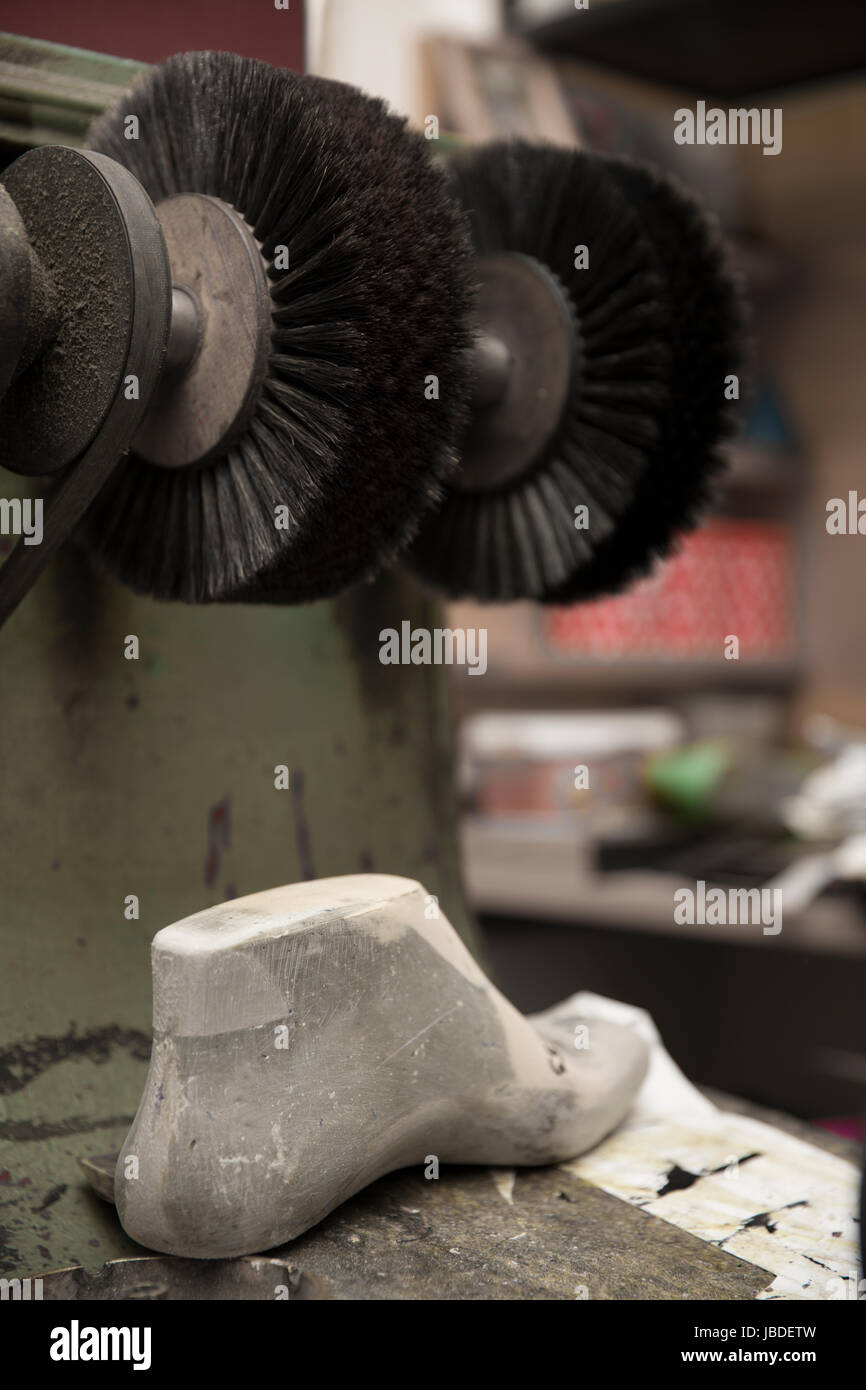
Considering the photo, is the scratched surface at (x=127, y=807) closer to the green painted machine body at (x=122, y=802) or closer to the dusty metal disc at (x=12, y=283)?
the green painted machine body at (x=122, y=802)

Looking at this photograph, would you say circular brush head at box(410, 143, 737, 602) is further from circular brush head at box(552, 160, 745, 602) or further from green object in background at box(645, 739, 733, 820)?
green object in background at box(645, 739, 733, 820)

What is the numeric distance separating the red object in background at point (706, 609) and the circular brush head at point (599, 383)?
2.73 feet

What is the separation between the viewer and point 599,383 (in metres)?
0.54

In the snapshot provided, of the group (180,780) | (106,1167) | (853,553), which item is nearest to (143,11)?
(180,780)

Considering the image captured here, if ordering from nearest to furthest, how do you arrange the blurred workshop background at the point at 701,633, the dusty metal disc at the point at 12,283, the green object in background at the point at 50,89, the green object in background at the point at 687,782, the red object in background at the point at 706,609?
the dusty metal disc at the point at 12,283
the green object in background at the point at 50,89
the blurred workshop background at the point at 701,633
the green object in background at the point at 687,782
the red object in background at the point at 706,609

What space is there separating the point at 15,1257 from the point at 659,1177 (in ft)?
0.79

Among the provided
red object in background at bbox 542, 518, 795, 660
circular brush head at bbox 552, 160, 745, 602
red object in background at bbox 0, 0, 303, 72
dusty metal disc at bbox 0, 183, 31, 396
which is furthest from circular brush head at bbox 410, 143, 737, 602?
red object in background at bbox 542, 518, 795, 660

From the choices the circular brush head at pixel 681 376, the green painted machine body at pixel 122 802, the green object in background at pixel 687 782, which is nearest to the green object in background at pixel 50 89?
the green painted machine body at pixel 122 802

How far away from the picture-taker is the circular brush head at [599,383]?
539 millimetres

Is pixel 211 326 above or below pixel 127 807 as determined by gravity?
above

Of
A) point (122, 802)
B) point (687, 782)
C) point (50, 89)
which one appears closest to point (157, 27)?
point (50, 89)

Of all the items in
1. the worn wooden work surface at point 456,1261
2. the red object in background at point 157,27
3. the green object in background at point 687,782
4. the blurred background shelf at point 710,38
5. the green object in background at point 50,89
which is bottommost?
the worn wooden work surface at point 456,1261

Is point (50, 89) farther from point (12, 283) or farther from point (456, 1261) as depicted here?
point (456, 1261)

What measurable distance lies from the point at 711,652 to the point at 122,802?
125cm
